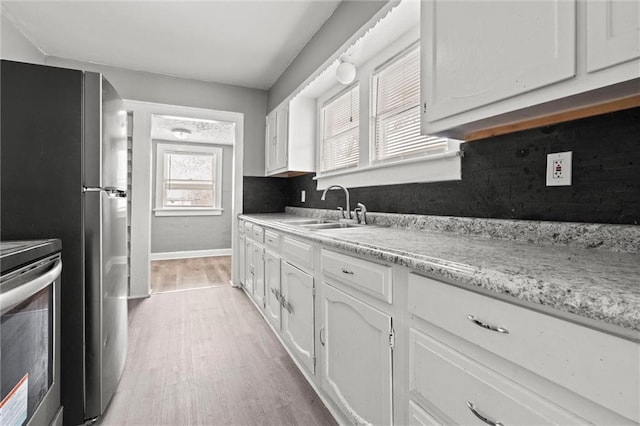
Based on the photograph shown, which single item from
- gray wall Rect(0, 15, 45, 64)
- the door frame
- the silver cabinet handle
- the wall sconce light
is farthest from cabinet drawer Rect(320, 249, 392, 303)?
gray wall Rect(0, 15, 45, 64)

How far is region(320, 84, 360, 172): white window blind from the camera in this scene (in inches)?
102

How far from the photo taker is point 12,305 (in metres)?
0.94

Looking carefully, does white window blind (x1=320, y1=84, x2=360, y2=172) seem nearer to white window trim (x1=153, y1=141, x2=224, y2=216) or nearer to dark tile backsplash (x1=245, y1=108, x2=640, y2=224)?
dark tile backsplash (x1=245, y1=108, x2=640, y2=224)

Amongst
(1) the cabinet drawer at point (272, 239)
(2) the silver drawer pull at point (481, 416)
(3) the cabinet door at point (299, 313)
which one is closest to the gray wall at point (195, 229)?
(1) the cabinet drawer at point (272, 239)

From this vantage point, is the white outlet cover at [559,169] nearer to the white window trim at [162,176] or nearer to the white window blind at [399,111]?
the white window blind at [399,111]

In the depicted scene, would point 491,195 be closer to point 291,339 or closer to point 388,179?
point 388,179

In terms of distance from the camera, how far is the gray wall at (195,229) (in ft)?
18.8

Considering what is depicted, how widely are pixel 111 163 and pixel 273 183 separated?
2551 mm

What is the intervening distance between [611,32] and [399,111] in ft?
4.45

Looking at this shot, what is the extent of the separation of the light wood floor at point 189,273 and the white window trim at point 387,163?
93.5 inches

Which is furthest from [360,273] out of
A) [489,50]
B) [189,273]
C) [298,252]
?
[189,273]

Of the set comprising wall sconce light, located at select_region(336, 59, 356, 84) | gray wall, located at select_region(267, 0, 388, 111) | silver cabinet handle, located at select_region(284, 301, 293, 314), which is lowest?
silver cabinet handle, located at select_region(284, 301, 293, 314)

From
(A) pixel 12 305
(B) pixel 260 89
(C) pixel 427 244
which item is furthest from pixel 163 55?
(C) pixel 427 244

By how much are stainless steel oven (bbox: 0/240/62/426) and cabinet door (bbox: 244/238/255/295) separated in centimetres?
174
